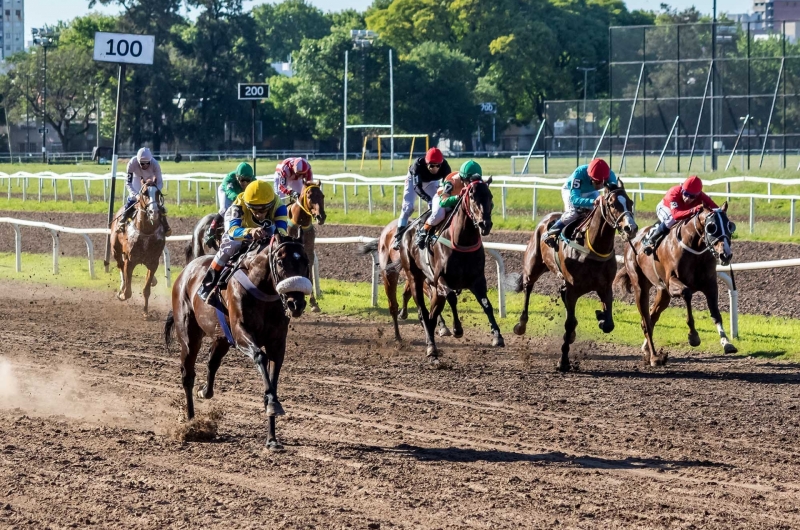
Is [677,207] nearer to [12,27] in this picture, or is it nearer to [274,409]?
[274,409]

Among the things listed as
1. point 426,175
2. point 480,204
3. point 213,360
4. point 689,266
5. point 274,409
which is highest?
point 426,175

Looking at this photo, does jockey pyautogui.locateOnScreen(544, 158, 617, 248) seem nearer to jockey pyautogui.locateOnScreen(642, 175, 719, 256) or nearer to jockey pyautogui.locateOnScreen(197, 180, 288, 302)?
jockey pyautogui.locateOnScreen(642, 175, 719, 256)

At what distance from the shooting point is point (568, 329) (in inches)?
422

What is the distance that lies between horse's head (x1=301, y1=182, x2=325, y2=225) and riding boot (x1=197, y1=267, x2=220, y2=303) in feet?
17.5

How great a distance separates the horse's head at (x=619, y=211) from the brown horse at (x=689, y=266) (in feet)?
2.97

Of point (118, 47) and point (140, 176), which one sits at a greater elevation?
point (118, 47)

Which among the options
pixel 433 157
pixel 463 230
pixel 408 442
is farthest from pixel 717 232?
pixel 408 442

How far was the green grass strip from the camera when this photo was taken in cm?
1162

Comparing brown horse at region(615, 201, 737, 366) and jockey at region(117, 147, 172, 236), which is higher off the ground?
jockey at region(117, 147, 172, 236)

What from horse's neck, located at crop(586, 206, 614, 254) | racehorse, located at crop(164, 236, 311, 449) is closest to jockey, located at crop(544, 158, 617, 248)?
horse's neck, located at crop(586, 206, 614, 254)

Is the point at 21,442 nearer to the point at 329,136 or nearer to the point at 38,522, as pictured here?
the point at 38,522

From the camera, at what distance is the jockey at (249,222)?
770 cm

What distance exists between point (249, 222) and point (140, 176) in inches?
291

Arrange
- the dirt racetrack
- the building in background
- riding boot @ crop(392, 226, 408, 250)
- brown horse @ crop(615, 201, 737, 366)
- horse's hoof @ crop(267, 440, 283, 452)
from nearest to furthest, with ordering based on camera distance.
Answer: the dirt racetrack, horse's hoof @ crop(267, 440, 283, 452), brown horse @ crop(615, 201, 737, 366), riding boot @ crop(392, 226, 408, 250), the building in background
